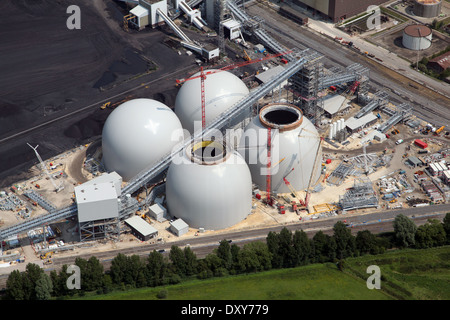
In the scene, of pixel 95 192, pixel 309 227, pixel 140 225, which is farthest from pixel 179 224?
pixel 309 227

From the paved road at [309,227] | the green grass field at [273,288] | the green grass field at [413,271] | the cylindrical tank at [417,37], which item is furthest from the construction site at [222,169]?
the cylindrical tank at [417,37]

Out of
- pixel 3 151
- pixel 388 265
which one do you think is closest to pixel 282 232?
pixel 388 265

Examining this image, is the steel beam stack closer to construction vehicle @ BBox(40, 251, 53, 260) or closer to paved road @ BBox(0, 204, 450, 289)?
paved road @ BBox(0, 204, 450, 289)

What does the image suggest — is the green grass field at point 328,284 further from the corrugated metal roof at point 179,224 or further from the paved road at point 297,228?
the corrugated metal roof at point 179,224

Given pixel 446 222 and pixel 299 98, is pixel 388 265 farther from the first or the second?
pixel 299 98

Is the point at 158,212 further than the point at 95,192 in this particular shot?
Yes

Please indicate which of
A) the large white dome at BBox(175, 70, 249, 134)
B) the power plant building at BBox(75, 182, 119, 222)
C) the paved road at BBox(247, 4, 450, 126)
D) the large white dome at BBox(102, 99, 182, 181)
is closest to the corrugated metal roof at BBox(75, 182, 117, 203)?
the power plant building at BBox(75, 182, 119, 222)

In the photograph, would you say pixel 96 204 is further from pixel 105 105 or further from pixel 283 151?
pixel 105 105
